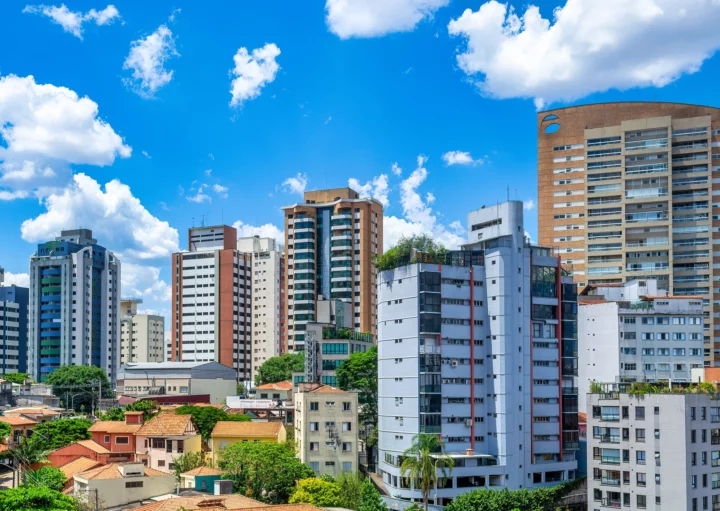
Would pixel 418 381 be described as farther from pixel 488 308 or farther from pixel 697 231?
pixel 697 231

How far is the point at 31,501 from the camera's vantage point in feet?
203

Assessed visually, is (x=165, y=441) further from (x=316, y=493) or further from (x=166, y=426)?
(x=316, y=493)

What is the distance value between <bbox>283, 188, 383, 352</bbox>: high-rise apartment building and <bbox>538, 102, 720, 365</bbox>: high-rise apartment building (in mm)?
48658

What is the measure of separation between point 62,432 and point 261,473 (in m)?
38.9

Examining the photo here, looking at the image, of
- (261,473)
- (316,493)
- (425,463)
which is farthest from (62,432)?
(425,463)

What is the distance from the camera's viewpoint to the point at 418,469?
89625 mm

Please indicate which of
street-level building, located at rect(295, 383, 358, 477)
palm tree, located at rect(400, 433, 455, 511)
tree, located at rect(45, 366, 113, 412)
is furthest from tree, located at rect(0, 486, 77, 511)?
tree, located at rect(45, 366, 113, 412)

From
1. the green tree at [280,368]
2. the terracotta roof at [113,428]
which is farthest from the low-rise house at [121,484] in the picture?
the green tree at [280,368]

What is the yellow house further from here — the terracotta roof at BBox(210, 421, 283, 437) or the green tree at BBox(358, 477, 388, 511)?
the green tree at BBox(358, 477, 388, 511)

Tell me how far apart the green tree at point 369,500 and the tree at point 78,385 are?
365ft

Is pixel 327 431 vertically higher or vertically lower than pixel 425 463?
higher

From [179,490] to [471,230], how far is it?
50.1 meters

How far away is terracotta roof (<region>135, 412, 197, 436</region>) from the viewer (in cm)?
10096

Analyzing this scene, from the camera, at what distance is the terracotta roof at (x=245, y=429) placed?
10081 cm
